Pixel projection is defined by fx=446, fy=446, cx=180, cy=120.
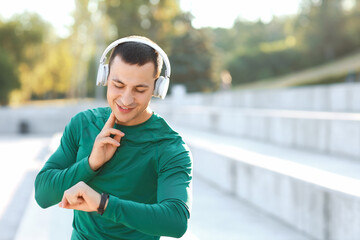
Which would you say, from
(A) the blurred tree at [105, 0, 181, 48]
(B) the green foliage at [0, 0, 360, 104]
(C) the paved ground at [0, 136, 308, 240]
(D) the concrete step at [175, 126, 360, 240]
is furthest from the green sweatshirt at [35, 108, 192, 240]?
(A) the blurred tree at [105, 0, 181, 48]

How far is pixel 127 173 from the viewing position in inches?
61.3

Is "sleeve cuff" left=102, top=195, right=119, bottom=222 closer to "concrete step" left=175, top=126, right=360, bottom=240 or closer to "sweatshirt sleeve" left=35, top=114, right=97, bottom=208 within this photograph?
"sweatshirt sleeve" left=35, top=114, right=97, bottom=208

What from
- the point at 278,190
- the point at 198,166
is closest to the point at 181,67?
the point at 198,166

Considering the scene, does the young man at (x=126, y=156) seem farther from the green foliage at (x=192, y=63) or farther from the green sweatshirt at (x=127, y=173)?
the green foliage at (x=192, y=63)

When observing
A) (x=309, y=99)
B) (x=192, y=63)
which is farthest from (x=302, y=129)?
(x=192, y=63)

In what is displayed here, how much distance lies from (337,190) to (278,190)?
3.17ft

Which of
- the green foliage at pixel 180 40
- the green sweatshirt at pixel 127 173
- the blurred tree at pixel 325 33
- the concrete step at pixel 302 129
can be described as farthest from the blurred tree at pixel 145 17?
the green sweatshirt at pixel 127 173

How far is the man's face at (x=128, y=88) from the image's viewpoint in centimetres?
154

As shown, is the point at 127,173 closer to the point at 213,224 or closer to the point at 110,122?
the point at 110,122

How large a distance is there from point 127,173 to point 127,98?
0.26 m

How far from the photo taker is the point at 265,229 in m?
3.81

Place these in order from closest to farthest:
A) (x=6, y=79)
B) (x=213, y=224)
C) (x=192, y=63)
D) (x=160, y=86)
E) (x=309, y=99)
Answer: (x=160, y=86)
(x=213, y=224)
(x=309, y=99)
(x=6, y=79)
(x=192, y=63)

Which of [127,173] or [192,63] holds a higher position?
[192,63]

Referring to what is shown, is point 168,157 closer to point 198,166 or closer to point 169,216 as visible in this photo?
point 169,216
